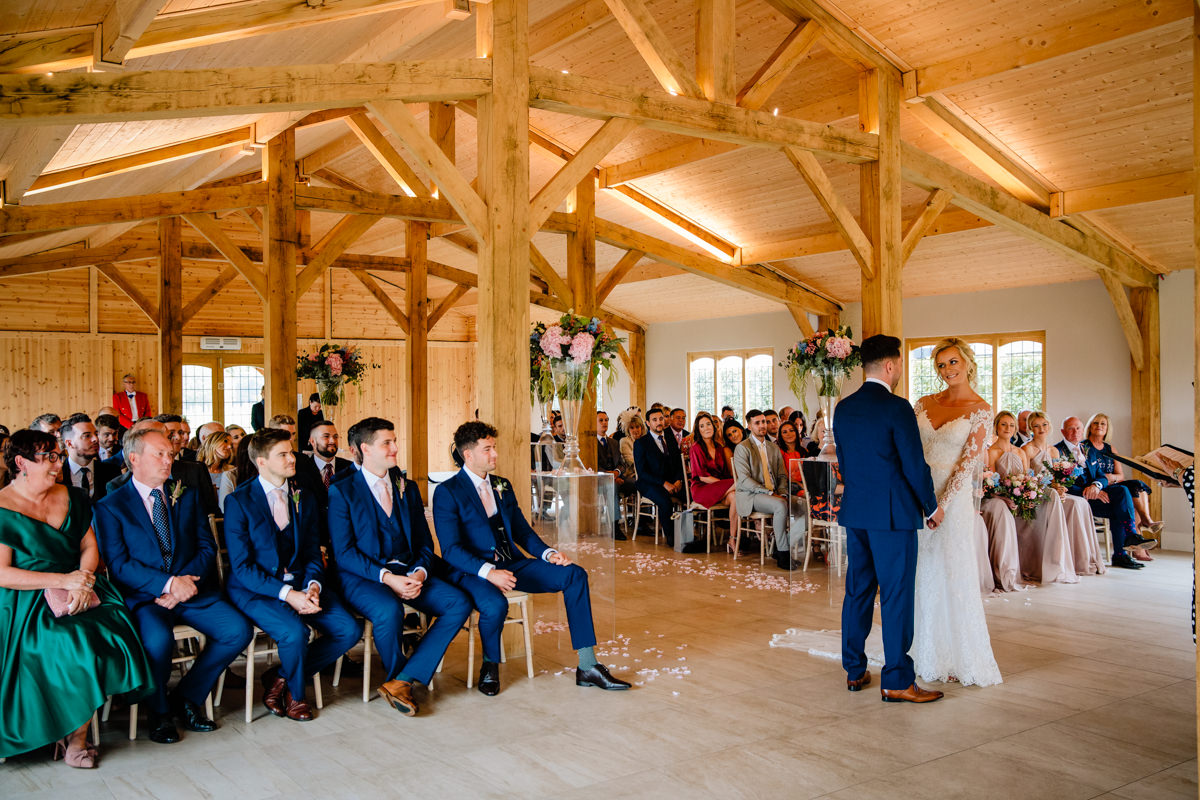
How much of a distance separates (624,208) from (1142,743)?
29.6ft

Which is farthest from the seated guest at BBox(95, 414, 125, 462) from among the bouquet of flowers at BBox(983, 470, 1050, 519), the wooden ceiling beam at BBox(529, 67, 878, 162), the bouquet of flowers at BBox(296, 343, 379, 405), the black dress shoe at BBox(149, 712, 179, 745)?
the bouquet of flowers at BBox(983, 470, 1050, 519)

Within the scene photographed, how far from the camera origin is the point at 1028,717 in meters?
4.04

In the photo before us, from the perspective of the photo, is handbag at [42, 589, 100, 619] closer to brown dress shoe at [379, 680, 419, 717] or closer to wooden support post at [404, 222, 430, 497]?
brown dress shoe at [379, 680, 419, 717]

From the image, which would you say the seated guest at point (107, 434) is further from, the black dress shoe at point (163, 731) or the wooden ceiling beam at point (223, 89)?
the black dress shoe at point (163, 731)

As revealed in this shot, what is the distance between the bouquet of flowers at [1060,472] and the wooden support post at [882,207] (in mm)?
1824

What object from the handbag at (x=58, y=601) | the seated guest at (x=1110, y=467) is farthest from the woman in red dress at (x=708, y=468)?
the handbag at (x=58, y=601)

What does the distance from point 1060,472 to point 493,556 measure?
5451mm

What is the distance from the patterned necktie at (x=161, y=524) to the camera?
3.96 meters

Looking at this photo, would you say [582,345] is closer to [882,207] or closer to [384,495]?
[384,495]

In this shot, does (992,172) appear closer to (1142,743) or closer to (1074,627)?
(1074,627)

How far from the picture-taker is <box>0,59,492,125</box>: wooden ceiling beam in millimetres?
4098

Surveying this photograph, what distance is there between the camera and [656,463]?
31.2ft

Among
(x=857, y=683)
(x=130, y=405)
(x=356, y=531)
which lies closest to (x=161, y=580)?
(x=356, y=531)

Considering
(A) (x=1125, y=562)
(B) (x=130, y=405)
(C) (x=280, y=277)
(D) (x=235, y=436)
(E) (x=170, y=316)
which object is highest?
(C) (x=280, y=277)
